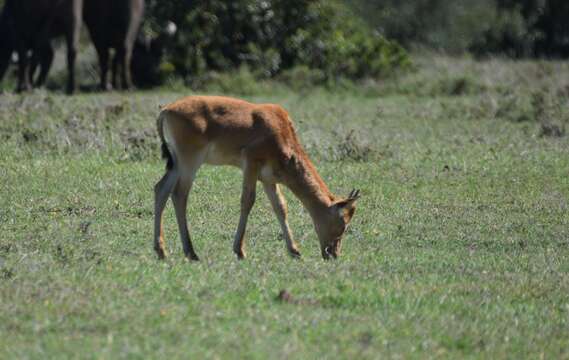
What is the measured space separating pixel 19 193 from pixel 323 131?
5314 mm

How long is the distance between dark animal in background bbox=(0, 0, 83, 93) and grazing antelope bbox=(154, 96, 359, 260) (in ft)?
39.8

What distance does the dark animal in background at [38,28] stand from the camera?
69.7ft

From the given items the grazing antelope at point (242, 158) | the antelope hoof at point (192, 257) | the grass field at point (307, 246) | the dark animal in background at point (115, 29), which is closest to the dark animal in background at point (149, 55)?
the dark animal in background at point (115, 29)

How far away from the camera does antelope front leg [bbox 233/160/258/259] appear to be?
9570 mm

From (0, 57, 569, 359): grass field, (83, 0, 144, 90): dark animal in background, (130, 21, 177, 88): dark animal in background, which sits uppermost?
(0, 57, 569, 359): grass field

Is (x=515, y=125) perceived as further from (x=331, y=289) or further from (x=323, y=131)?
(x=331, y=289)

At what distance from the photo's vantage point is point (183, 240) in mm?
9438

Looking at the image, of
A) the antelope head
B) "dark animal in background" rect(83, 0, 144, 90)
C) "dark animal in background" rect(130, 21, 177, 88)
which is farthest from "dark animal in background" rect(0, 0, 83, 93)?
the antelope head

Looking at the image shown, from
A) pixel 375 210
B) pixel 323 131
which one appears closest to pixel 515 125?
pixel 323 131

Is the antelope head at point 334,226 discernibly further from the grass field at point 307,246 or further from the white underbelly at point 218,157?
the white underbelly at point 218,157

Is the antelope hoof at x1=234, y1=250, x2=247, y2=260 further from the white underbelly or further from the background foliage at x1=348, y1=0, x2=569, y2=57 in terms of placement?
the background foliage at x1=348, y1=0, x2=569, y2=57

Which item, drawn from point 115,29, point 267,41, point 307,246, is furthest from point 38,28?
point 307,246

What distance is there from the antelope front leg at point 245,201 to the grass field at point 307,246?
0.45ft

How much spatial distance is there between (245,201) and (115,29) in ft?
44.2
